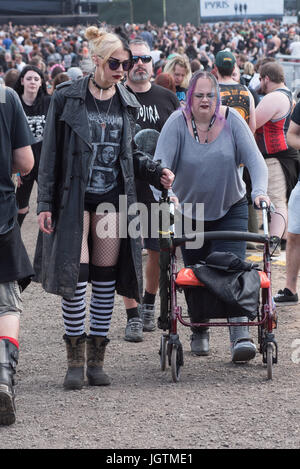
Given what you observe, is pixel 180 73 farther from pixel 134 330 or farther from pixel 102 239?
pixel 102 239

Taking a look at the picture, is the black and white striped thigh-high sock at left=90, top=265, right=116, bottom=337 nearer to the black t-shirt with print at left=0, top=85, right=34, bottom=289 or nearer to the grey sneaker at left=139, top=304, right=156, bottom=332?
the black t-shirt with print at left=0, top=85, right=34, bottom=289

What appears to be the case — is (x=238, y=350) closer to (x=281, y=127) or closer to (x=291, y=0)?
(x=281, y=127)

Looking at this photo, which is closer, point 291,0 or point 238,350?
point 238,350

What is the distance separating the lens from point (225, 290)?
4.54m

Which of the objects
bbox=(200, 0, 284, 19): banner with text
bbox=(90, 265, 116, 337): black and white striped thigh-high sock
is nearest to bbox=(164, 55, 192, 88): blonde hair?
bbox=(90, 265, 116, 337): black and white striped thigh-high sock

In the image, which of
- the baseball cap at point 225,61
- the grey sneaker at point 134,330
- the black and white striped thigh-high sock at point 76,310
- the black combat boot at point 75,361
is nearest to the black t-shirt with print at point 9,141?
the black and white striped thigh-high sock at point 76,310

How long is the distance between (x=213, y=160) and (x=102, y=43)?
1.00m

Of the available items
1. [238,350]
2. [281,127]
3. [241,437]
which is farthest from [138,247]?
[281,127]

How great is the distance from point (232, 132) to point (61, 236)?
1.28 m

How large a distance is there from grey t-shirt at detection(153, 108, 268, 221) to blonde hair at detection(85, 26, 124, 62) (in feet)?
2.39

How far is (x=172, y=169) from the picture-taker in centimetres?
509

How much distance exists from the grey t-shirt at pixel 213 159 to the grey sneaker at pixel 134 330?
111 cm

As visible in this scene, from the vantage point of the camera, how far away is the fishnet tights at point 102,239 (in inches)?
179

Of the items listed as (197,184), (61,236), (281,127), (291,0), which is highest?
(291,0)
